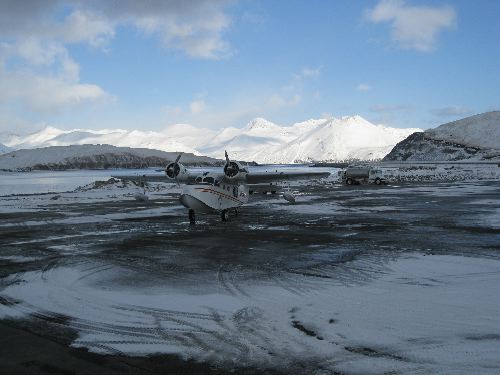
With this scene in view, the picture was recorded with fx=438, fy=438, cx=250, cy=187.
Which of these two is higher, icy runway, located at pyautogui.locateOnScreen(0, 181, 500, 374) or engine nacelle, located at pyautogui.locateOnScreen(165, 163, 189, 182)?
engine nacelle, located at pyautogui.locateOnScreen(165, 163, 189, 182)

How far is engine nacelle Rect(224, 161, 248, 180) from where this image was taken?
2438cm

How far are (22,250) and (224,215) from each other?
10809 millimetres

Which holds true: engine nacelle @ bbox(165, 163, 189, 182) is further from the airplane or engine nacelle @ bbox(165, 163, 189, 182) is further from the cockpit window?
the cockpit window

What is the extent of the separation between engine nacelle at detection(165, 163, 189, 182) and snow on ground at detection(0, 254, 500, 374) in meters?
17.3

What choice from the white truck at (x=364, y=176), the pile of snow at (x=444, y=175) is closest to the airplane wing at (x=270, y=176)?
the white truck at (x=364, y=176)

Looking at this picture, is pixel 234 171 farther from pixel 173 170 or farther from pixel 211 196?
pixel 173 170

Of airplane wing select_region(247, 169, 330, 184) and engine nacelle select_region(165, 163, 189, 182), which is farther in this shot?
engine nacelle select_region(165, 163, 189, 182)

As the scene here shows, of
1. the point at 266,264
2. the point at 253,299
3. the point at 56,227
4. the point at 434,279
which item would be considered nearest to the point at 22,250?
the point at 56,227

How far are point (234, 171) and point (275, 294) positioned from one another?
50.9 feet

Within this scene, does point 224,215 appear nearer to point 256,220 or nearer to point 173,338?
point 256,220

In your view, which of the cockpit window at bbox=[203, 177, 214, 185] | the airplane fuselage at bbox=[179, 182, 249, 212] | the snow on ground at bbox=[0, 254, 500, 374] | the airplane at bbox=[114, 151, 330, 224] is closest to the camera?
the snow on ground at bbox=[0, 254, 500, 374]

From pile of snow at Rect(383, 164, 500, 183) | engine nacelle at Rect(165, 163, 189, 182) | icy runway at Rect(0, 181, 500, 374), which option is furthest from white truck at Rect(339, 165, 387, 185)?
icy runway at Rect(0, 181, 500, 374)

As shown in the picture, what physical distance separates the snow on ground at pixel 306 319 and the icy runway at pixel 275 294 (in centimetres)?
3

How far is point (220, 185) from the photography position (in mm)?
23812
